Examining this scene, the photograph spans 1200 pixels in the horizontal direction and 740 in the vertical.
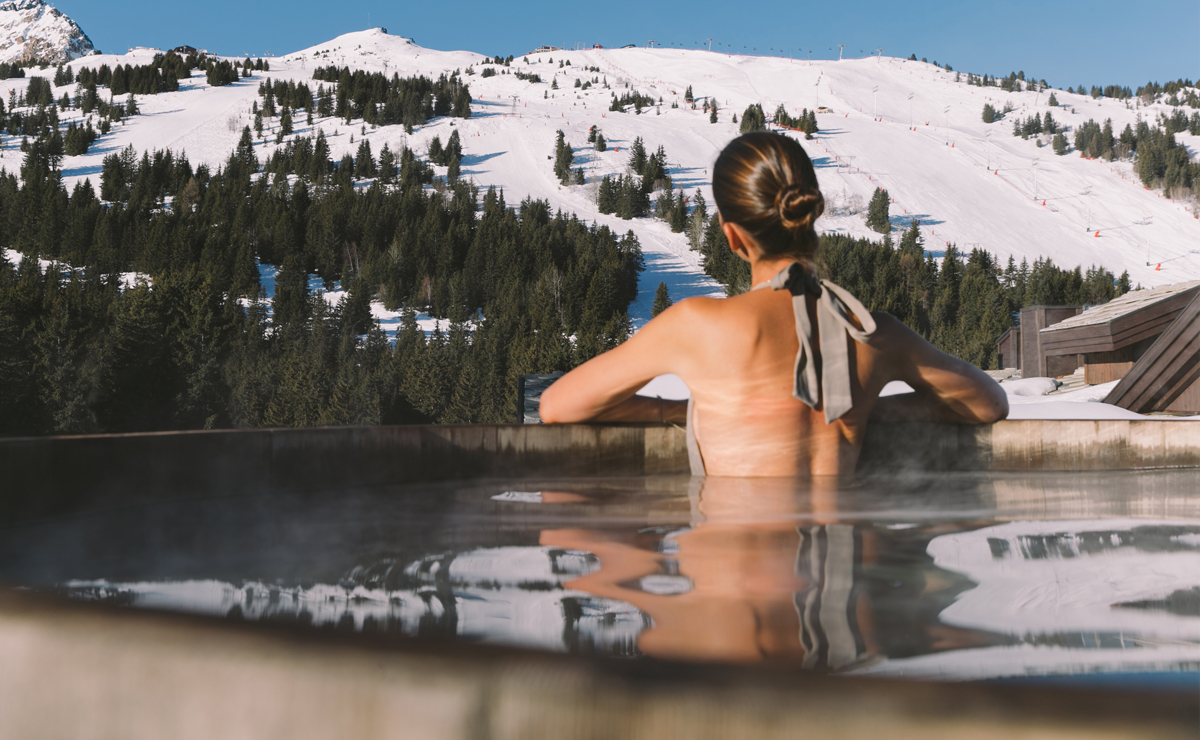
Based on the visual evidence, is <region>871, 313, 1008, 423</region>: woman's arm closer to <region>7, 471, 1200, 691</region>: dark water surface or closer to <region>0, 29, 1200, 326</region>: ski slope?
<region>7, 471, 1200, 691</region>: dark water surface

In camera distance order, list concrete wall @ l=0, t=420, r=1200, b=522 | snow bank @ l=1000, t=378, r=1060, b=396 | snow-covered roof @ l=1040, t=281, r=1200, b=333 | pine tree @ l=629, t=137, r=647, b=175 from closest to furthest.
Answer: concrete wall @ l=0, t=420, r=1200, b=522 < snow-covered roof @ l=1040, t=281, r=1200, b=333 < snow bank @ l=1000, t=378, r=1060, b=396 < pine tree @ l=629, t=137, r=647, b=175

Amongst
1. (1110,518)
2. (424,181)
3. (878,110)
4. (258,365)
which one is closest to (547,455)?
(1110,518)

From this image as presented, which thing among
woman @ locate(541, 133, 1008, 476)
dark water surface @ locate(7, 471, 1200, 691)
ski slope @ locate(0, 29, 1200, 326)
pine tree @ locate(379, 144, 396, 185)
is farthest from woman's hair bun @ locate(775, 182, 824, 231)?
pine tree @ locate(379, 144, 396, 185)

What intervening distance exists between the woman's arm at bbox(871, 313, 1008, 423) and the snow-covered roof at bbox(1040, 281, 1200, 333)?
9.64 m

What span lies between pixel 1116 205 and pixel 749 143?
66.5 meters

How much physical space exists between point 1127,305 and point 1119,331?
1066 millimetres

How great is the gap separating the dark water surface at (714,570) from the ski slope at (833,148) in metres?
41.2

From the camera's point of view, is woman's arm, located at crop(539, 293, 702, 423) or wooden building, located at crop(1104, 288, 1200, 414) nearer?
woman's arm, located at crop(539, 293, 702, 423)

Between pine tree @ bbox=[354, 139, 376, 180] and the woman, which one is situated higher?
pine tree @ bbox=[354, 139, 376, 180]

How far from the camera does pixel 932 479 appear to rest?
1767 mm

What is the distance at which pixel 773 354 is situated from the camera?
144 centimetres

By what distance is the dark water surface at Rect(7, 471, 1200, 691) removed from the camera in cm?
59

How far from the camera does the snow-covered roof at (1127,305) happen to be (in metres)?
10.0

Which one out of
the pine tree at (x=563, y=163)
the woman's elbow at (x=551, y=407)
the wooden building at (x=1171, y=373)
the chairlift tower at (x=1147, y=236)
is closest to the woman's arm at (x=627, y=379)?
the woman's elbow at (x=551, y=407)
